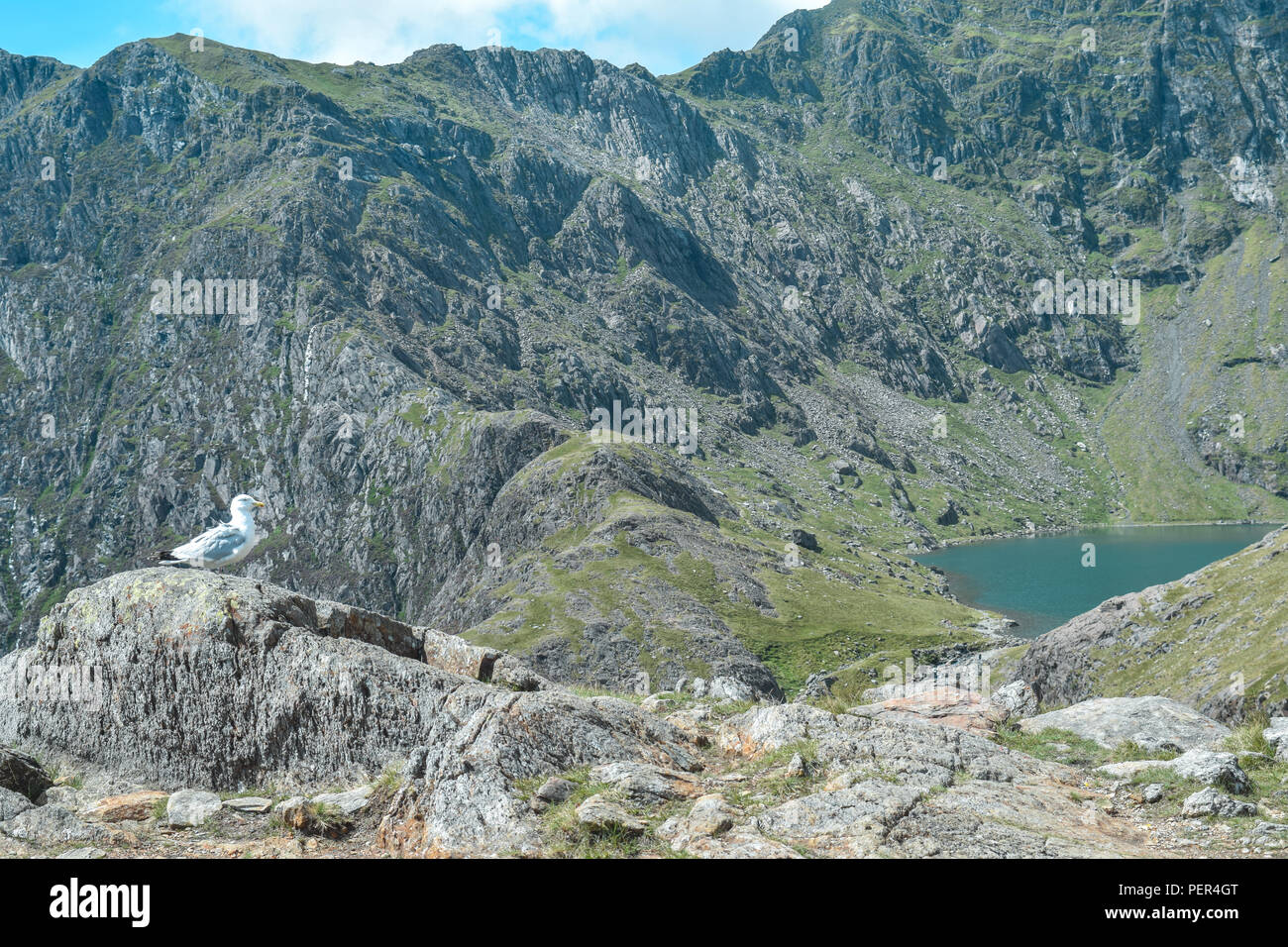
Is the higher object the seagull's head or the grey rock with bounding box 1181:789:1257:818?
the seagull's head

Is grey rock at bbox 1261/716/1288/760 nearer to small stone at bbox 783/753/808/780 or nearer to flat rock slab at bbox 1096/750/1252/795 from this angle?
flat rock slab at bbox 1096/750/1252/795

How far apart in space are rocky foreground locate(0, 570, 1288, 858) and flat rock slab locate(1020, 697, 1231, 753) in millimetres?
205

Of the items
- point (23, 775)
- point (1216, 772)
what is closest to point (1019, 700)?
point (1216, 772)

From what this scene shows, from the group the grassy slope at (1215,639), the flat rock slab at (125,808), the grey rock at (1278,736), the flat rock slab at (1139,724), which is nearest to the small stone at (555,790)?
the flat rock slab at (125,808)

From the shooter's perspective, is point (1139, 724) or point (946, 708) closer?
point (1139, 724)

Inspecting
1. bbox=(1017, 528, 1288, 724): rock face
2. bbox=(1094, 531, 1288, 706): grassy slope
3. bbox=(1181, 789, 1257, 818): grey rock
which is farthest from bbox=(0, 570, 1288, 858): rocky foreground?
bbox=(1094, 531, 1288, 706): grassy slope

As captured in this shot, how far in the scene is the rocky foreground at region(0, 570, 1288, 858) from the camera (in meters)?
13.2

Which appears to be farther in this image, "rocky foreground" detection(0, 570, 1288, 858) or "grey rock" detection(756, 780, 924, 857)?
"rocky foreground" detection(0, 570, 1288, 858)

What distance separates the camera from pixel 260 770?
675 inches

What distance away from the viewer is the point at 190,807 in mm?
15219

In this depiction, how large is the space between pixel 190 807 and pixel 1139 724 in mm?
22837

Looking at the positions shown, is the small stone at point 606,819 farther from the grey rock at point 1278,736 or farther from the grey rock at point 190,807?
the grey rock at point 1278,736

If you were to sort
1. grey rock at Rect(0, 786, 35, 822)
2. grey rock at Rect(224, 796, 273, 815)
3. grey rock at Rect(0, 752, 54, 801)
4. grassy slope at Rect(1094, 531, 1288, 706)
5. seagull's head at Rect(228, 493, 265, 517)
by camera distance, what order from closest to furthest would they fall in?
grey rock at Rect(0, 786, 35, 822) → grey rock at Rect(224, 796, 273, 815) → grey rock at Rect(0, 752, 54, 801) → seagull's head at Rect(228, 493, 265, 517) → grassy slope at Rect(1094, 531, 1288, 706)

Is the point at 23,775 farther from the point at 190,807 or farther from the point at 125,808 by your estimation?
the point at 190,807
